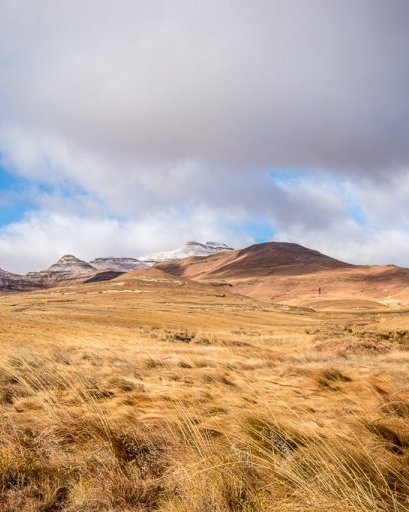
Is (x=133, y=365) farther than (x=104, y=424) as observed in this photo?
Yes

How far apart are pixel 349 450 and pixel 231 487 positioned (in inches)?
41.3

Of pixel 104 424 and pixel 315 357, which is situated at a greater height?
pixel 104 424

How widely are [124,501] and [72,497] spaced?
47cm

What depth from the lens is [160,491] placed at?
11.7ft

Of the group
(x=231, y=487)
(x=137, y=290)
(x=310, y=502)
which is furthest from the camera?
(x=137, y=290)

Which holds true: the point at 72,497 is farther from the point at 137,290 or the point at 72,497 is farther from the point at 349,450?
the point at 137,290

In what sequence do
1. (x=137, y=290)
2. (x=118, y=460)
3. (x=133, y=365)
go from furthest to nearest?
(x=137, y=290) < (x=133, y=365) < (x=118, y=460)

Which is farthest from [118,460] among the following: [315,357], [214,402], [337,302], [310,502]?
[337,302]

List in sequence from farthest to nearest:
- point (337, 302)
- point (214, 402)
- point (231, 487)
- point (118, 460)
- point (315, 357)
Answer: point (337, 302) < point (315, 357) < point (214, 402) < point (118, 460) < point (231, 487)

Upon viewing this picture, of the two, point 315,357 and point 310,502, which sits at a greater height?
point 310,502

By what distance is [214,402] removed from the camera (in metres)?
6.38

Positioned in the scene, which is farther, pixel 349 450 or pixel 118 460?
pixel 118 460

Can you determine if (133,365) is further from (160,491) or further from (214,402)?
(160,491)

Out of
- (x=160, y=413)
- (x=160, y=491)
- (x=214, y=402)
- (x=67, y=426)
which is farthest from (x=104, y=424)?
(x=214, y=402)
